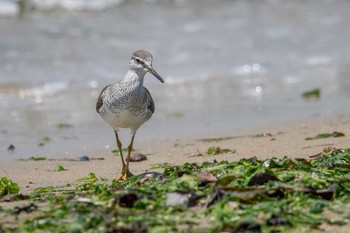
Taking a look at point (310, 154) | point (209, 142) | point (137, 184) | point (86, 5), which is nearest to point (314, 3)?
point (86, 5)

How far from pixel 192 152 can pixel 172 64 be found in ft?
19.3

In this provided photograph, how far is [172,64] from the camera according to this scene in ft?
43.3

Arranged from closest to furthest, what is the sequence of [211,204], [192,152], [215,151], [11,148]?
1. [211,204]
2. [215,151]
3. [192,152]
4. [11,148]

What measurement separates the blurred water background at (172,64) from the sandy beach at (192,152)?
423mm

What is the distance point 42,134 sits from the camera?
872 centimetres

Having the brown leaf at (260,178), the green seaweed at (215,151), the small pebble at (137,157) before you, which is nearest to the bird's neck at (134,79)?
the small pebble at (137,157)

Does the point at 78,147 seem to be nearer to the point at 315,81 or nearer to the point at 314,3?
the point at 315,81

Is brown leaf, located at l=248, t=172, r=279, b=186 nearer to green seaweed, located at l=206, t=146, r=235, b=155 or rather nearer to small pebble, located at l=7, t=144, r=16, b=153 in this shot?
green seaweed, located at l=206, t=146, r=235, b=155

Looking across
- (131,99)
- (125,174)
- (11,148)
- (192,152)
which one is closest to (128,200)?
(125,174)

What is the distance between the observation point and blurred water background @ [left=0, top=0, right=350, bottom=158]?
9.22 metres

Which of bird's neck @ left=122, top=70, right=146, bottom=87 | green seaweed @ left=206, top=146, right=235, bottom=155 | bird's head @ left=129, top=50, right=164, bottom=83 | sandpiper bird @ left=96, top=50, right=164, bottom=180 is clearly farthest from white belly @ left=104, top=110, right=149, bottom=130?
green seaweed @ left=206, top=146, right=235, bottom=155

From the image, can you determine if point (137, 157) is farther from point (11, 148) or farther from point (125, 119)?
point (11, 148)

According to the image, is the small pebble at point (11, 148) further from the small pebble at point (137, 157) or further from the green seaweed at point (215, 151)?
the green seaweed at point (215, 151)

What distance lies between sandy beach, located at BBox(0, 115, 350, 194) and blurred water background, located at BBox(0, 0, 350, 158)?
423 mm
